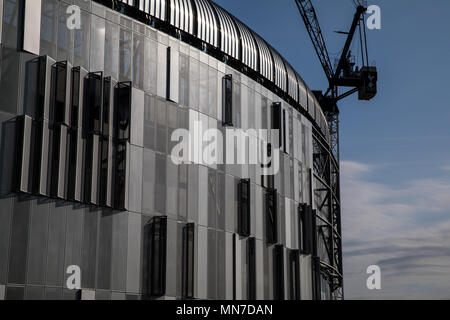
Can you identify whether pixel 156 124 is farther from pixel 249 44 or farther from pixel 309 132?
pixel 309 132

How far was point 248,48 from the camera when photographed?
41.3m

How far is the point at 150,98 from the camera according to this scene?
32.5m

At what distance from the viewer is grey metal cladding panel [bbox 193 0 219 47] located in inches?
1448

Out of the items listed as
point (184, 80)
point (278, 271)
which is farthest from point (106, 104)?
point (278, 271)

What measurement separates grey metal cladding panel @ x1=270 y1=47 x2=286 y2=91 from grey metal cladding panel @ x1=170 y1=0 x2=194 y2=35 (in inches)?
402

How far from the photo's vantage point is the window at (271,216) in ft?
133

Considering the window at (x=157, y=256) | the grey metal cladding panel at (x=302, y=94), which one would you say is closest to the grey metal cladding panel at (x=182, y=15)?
the window at (x=157, y=256)

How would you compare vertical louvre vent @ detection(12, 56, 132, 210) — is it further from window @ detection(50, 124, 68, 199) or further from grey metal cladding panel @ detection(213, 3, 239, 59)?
grey metal cladding panel @ detection(213, 3, 239, 59)

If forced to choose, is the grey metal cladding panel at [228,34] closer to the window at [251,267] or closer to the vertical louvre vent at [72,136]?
the vertical louvre vent at [72,136]

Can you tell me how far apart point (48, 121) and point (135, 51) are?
694 cm

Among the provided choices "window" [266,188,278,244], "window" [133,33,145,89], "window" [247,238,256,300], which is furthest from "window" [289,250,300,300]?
"window" [133,33,145,89]

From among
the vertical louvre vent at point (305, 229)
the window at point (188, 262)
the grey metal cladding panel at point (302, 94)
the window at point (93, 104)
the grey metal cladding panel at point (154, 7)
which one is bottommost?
the window at point (188, 262)

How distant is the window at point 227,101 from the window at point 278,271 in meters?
8.85
